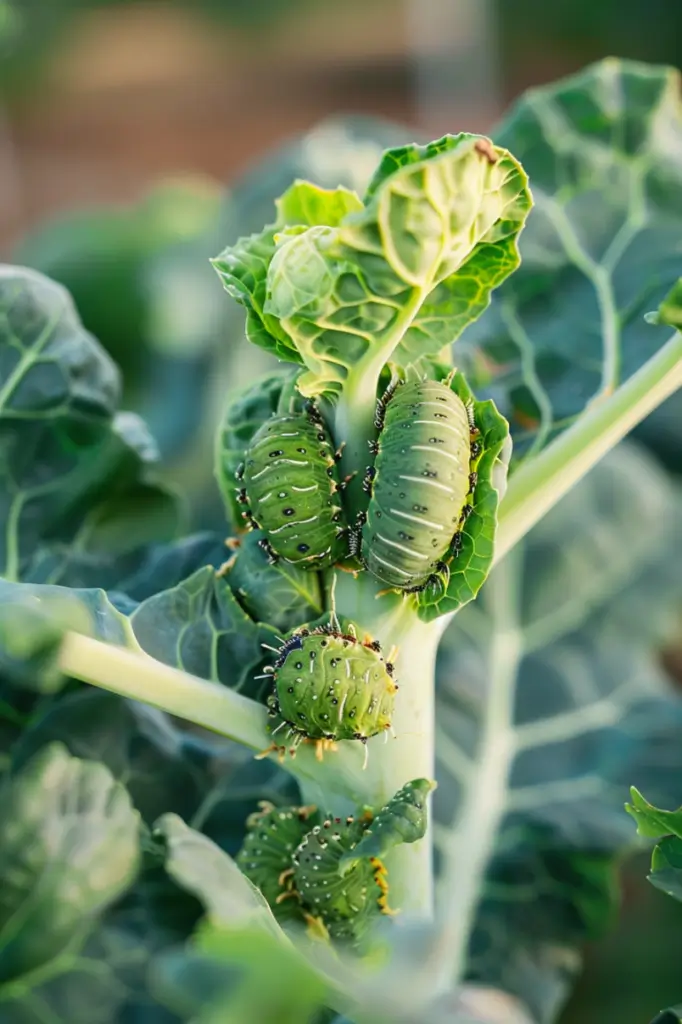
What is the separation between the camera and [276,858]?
0.95 meters

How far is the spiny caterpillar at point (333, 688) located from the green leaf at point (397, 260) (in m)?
0.21

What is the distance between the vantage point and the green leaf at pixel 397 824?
81 cm

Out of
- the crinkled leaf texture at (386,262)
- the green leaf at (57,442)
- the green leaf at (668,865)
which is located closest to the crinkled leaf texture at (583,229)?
the crinkled leaf texture at (386,262)

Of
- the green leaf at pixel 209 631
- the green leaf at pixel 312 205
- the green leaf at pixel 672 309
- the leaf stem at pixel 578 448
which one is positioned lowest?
the green leaf at pixel 209 631

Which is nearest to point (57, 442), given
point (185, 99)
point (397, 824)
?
point (397, 824)


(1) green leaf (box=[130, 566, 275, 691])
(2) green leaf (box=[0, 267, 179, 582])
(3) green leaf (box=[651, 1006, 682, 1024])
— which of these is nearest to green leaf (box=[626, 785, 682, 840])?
(3) green leaf (box=[651, 1006, 682, 1024])

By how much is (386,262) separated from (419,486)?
172 millimetres

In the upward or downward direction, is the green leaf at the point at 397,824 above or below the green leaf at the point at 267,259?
below

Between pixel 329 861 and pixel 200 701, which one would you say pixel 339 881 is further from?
pixel 200 701

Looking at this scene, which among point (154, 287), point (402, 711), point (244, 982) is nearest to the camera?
point (244, 982)

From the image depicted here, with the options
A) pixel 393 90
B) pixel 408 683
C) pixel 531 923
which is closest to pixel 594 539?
pixel 531 923

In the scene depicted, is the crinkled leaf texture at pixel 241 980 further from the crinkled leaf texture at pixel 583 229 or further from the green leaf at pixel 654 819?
the crinkled leaf texture at pixel 583 229

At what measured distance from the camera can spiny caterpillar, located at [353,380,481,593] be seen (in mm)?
831

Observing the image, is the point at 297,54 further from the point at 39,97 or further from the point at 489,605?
the point at 489,605
